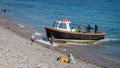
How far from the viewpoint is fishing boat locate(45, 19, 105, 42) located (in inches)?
1256

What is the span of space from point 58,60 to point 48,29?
1031 centimetres

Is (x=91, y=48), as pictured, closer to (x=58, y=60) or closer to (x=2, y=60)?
(x=58, y=60)

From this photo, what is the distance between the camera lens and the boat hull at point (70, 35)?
31891 millimetres

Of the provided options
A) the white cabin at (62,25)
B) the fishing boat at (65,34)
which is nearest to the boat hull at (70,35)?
the fishing boat at (65,34)

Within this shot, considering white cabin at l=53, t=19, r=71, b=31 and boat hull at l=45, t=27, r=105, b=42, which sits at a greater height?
white cabin at l=53, t=19, r=71, b=31

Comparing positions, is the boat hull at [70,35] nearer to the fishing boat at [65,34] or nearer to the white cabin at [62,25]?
the fishing boat at [65,34]

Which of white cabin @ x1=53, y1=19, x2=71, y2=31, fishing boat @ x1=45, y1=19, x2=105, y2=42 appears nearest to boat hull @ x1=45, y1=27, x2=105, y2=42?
fishing boat @ x1=45, y1=19, x2=105, y2=42

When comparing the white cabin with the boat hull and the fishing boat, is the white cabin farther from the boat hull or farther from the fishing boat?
the boat hull

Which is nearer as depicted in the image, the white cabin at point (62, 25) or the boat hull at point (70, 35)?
the boat hull at point (70, 35)

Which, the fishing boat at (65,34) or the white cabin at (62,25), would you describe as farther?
the white cabin at (62,25)

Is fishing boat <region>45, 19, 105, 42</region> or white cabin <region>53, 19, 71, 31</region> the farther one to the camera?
white cabin <region>53, 19, 71, 31</region>

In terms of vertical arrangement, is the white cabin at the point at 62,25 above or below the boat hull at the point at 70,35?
above

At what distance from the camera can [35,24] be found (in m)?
44.9

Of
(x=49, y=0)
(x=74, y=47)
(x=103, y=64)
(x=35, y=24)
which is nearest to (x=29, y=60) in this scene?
(x=103, y=64)
